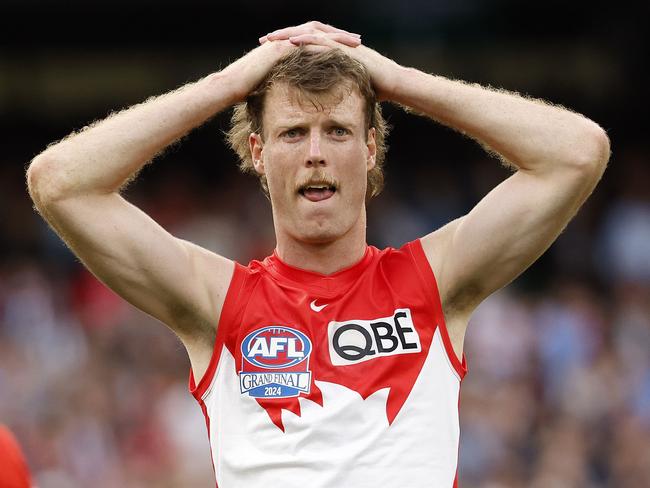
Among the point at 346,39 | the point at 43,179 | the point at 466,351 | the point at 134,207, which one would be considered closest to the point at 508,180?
the point at 346,39

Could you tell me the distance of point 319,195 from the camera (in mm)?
4340

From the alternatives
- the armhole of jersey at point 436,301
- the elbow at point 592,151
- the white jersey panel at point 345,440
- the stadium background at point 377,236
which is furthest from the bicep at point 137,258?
the stadium background at point 377,236

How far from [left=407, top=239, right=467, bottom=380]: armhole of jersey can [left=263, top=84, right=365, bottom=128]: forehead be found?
0.51 m

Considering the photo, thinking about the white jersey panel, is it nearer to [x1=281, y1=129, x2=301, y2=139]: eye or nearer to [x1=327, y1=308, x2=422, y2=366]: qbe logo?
[x1=327, y1=308, x2=422, y2=366]: qbe logo

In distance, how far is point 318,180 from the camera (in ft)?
14.1

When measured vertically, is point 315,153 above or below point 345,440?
above

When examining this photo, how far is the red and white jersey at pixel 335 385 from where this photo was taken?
410cm

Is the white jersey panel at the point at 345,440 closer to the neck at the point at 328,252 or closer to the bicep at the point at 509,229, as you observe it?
the bicep at the point at 509,229

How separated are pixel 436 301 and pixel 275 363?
59cm

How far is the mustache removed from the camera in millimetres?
4277

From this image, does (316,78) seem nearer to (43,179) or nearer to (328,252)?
(328,252)

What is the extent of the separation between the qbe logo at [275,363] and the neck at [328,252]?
1.13 feet

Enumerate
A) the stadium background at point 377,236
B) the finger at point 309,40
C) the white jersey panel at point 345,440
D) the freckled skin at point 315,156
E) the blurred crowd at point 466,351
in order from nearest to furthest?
the white jersey panel at point 345,440 < the freckled skin at point 315,156 < the finger at point 309,40 < the blurred crowd at point 466,351 < the stadium background at point 377,236

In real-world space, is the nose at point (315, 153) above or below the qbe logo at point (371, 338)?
above
